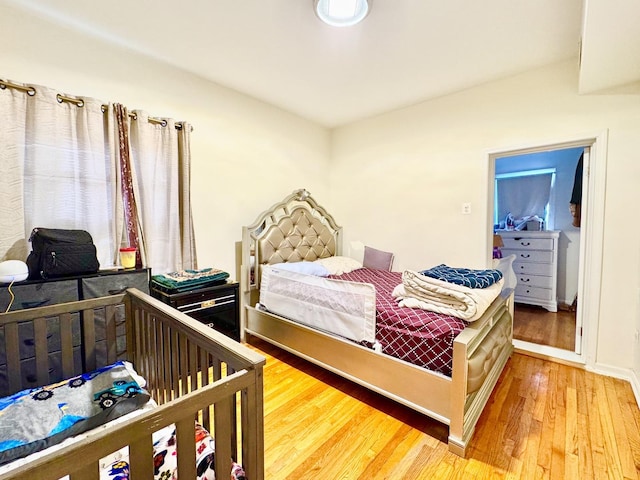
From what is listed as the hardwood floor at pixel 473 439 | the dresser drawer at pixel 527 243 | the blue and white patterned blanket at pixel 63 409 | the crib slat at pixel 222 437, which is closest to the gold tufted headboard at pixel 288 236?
the hardwood floor at pixel 473 439

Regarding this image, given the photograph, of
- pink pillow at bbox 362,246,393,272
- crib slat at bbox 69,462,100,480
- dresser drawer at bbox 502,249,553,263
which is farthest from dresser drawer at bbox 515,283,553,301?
crib slat at bbox 69,462,100,480

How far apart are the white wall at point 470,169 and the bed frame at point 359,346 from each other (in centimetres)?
59

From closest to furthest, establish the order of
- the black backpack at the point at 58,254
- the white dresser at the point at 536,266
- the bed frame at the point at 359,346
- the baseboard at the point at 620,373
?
the bed frame at the point at 359,346 → the black backpack at the point at 58,254 → the baseboard at the point at 620,373 → the white dresser at the point at 536,266

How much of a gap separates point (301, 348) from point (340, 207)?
2.03 meters

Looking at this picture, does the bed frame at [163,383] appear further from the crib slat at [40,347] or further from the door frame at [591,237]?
the door frame at [591,237]

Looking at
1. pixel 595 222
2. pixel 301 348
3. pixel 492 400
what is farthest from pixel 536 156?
pixel 301 348

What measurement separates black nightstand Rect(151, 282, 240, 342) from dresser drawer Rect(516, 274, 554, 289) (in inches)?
145

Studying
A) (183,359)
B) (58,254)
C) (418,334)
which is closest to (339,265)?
(418,334)

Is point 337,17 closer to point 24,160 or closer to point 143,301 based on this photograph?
point 143,301

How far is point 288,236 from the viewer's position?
10.1 ft

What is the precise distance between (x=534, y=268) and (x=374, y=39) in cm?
349

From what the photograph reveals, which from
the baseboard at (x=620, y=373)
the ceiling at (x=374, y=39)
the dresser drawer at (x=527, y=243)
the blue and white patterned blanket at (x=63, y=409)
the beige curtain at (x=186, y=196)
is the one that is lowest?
the baseboard at (x=620, y=373)

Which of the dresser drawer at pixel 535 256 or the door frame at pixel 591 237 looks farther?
the dresser drawer at pixel 535 256

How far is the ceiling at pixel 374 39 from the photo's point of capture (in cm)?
168
